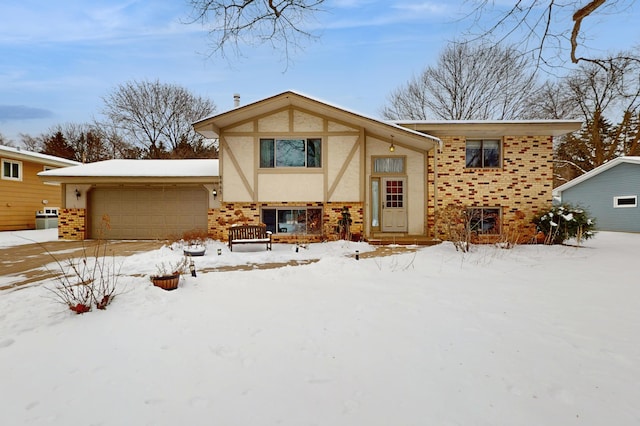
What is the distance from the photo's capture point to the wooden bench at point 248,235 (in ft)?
30.8

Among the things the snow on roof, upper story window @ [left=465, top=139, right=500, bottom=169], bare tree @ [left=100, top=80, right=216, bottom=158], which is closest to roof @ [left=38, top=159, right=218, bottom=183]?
the snow on roof

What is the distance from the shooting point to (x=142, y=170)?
12.8 meters

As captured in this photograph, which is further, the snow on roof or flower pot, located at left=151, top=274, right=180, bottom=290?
the snow on roof

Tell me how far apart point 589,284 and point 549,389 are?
424 centimetres

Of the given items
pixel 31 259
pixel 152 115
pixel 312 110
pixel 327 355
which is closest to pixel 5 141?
pixel 152 115

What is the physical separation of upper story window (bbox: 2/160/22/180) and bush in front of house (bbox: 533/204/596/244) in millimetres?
23493

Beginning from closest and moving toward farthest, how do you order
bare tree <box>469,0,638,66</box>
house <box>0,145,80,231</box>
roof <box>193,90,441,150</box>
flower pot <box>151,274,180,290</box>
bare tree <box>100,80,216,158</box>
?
flower pot <box>151,274,180,290</box>
bare tree <box>469,0,638,66</box>
roof <box>193,90,441,150</box>
house <box>0,145,80,231</box>
bare tree <box>100,80,216,158</box>

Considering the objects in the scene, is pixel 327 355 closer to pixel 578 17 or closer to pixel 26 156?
pixel 578 17

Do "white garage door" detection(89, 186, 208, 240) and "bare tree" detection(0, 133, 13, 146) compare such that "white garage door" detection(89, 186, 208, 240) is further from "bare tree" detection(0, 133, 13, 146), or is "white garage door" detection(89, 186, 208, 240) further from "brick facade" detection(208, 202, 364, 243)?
"bare tree" detection(0, 133, 13, 146)

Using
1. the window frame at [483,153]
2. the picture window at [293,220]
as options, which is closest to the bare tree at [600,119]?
the window frame at [483,153]

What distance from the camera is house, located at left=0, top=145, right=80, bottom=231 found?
15.1 meters

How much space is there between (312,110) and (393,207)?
469 cm

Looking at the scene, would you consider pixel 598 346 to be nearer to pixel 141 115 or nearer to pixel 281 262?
pixel 281 262

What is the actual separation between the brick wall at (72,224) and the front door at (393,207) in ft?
39.9
